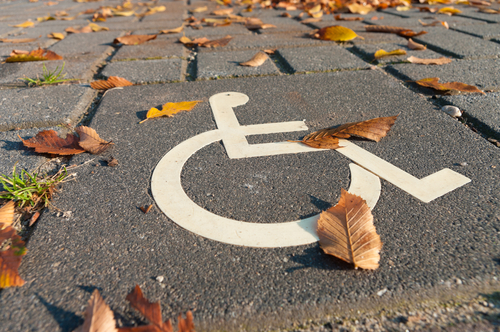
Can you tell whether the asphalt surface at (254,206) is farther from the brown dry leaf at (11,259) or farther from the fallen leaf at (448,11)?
the fallen leaf at (448,11)

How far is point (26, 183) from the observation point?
127 cm

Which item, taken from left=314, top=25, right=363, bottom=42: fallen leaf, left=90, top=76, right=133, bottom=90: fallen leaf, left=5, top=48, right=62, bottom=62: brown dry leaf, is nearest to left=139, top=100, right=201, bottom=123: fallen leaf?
left=90, top=76, right=133, bottom=90: fallen leaf

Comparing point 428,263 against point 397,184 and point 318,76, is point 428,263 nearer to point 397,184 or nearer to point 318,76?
point 397,184

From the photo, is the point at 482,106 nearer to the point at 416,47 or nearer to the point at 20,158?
the point at 416,47

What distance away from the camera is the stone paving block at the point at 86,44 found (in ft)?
9.57

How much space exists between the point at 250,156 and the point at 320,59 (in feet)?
4.75

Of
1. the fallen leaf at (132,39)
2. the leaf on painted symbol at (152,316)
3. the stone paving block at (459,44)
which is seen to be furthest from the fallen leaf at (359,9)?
the leaf on painted symbol at (152,316)

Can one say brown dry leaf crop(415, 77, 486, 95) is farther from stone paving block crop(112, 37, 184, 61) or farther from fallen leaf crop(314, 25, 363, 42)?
stone paving block crop(112, 37, 184, 61)

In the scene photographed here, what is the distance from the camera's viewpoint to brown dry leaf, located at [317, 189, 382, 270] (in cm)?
97

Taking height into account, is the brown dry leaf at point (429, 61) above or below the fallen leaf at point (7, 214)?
above

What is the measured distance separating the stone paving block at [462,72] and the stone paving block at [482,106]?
0.71ft

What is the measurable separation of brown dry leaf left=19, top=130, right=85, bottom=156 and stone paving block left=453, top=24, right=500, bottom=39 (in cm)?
354

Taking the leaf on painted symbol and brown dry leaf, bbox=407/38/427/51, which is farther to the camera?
brown dry leaf, bbox=407/38/427/51

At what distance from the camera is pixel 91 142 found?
4.98 ft
